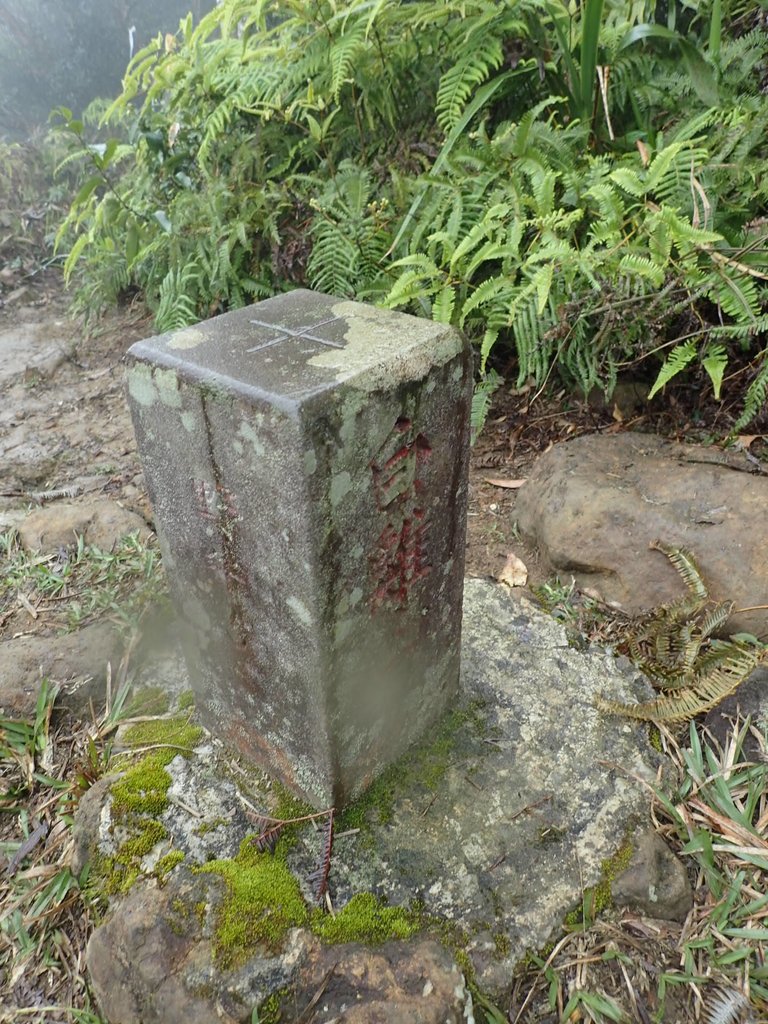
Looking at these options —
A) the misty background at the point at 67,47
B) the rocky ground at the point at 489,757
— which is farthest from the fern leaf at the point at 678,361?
the misty background at the point at 67,47

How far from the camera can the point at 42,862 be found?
2.21 m

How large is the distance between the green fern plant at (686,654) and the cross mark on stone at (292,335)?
1.52 metres

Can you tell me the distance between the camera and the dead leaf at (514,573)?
9.83 ft

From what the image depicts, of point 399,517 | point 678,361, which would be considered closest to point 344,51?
point 678,361

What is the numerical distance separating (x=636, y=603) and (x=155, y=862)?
1909 millimetres

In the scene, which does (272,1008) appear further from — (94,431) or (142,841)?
(94,431)

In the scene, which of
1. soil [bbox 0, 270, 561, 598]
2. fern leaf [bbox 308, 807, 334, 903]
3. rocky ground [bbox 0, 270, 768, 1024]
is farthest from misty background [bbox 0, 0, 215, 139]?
fern leaf [bbox 308, 807, 334, 903]

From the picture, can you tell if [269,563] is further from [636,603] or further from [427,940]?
[636,603]

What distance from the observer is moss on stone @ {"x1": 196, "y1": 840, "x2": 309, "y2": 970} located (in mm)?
1760

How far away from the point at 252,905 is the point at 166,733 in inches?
26.8

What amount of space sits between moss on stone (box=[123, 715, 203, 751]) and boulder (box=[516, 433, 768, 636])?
1574 mm

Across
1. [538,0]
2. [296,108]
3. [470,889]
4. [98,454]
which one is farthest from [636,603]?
[296,108]

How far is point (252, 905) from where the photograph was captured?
1822 millimetres

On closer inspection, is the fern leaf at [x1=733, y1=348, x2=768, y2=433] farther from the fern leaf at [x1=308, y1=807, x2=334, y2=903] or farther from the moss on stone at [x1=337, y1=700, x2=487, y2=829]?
the fern leaf at [x1=308, y1=807, x2=334, y2=903]
